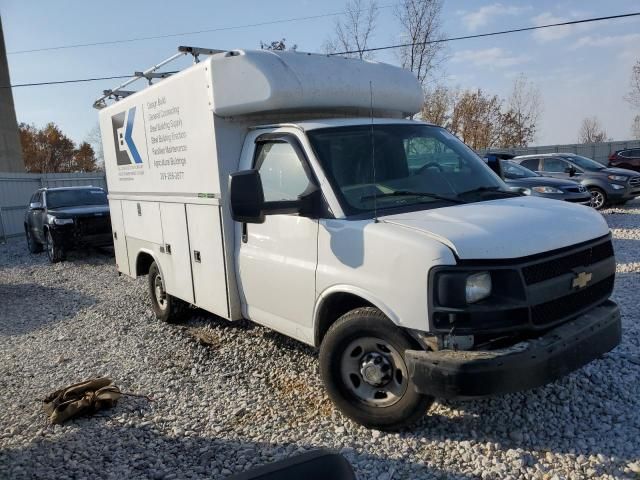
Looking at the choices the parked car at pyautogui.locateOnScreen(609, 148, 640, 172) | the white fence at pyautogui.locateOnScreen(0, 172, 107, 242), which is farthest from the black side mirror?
the parked car at pyautogui.locateOnScreen(609, 148, 640, 172)

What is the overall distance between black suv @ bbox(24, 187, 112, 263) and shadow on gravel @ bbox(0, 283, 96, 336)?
2239mm

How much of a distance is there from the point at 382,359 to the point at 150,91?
13.7 ft

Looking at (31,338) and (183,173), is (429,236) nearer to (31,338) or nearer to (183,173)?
(183,173)

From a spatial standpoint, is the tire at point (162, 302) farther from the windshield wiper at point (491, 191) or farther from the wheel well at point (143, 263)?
the windshield wiper at point (491, 191)

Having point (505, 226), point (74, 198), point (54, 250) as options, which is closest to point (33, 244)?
point (74, 198)

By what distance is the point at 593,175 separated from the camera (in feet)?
48.2

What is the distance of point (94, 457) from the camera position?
11.6 feet

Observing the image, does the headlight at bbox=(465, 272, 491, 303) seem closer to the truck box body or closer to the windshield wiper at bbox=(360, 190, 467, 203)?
the windshield wiper at bbox=(360, 190, 467, 203)

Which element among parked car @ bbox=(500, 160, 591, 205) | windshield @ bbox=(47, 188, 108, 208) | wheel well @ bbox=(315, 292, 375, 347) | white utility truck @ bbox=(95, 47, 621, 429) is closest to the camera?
white utility truck @ bbox=(95, 47, 621, 429)

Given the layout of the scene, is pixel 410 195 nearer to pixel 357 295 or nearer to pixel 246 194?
pixel 357 295

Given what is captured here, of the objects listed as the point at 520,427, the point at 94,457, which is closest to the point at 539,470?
the point at 520,427

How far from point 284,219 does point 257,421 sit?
61.7 inches

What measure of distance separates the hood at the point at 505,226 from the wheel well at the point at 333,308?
0.67m

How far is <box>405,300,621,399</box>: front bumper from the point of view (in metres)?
2.84
